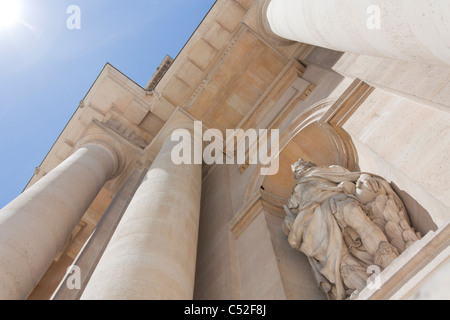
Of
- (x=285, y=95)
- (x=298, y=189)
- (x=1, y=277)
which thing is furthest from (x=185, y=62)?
(x=1, y=277)

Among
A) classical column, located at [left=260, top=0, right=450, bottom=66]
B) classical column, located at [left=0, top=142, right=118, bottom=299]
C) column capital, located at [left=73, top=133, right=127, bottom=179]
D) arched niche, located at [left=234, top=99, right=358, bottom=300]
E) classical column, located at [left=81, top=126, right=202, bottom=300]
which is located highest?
classical column, located at [left=260, top=0, right=450, bottom=66]

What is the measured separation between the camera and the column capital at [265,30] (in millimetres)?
11039

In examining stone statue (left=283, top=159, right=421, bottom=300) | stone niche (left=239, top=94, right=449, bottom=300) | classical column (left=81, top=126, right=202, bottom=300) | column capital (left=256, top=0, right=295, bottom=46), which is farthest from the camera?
column capital (left=256, top=0, right=295, bottom=46)

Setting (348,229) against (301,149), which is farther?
(301,149)

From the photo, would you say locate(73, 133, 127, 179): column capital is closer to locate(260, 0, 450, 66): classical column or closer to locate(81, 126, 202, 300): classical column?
locate(81, 126, 202, 300): classical column

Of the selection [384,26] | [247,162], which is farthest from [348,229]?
[247,162]

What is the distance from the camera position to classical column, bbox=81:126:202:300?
4008 mm

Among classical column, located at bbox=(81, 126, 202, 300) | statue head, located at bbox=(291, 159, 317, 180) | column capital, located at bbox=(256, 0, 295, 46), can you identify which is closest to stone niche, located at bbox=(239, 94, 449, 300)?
statue head, located at bbox=(291, 159, 317, 180)

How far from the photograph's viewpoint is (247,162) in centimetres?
927

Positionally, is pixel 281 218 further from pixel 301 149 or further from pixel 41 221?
pixel 41 221

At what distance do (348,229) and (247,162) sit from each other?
15.6 ft

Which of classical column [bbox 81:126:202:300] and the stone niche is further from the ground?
the stone niche

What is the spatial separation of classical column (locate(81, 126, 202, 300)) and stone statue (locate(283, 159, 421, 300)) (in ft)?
5.90
